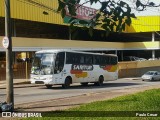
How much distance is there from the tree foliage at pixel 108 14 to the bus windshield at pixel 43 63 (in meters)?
22.0

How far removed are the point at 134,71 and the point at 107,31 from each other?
178 feet

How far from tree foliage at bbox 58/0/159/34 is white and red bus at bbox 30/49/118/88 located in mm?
21842

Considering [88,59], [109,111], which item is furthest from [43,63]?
[109,111]

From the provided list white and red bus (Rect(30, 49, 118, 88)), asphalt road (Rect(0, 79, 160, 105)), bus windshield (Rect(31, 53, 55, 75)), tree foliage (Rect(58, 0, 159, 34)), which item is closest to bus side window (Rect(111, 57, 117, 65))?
white and red bus (Rect(30, 49, 118, 88))

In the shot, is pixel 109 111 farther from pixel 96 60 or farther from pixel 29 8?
pixel 29 8

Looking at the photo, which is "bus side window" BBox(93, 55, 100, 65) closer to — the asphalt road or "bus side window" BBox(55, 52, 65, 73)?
the asphalt road

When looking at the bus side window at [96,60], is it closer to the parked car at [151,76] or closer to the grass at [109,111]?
the parked car at [151,76]

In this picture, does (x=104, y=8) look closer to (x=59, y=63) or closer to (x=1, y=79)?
(x=59, y=63)

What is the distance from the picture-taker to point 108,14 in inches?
205

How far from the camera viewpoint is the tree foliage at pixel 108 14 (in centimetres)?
495

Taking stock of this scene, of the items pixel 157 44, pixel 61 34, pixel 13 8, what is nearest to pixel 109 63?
pixel 13 8

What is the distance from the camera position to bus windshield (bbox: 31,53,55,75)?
27.3m

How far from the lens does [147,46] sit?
68.9 metres

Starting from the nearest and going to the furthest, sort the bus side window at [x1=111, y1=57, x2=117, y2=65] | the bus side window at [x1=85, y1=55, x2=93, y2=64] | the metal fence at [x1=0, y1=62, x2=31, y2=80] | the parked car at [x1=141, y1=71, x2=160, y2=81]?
the bus side window at [x1=85, y1=55, x2=93, y2=64] < the bus side window at [x1=111, y1=57, x2=117, y2=65] < the metal fence at [x1=0, y1=62, x2=31, y2=80] < the parked car at [x1=141, y1=71, x2=160, y2=81]
